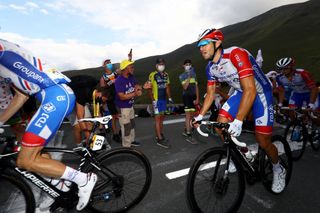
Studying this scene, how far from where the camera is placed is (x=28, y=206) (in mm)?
2828

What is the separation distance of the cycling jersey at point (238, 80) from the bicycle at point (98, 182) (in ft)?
5.15

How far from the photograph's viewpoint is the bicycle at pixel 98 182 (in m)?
2.78

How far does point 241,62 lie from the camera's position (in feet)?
11.2

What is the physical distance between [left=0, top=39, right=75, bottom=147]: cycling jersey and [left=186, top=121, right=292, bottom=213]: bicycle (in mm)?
1653

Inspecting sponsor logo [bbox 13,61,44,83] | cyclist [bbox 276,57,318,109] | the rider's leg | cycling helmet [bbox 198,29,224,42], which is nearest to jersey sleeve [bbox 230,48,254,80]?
cycling helmet [bbox 198,29,224,42]

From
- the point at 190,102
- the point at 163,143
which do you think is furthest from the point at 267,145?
the point at 190,102

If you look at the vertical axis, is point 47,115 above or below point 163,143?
above

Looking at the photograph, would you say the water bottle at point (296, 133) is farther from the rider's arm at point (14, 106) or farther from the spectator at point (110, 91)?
the rider's arm at point (14, 106)

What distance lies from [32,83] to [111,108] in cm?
518

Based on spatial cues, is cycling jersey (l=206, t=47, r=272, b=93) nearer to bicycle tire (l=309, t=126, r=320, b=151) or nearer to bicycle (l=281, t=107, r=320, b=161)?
bicycle (l=281, t=107, r=320, b=161)

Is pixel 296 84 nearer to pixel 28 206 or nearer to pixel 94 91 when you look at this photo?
pixel 94 91

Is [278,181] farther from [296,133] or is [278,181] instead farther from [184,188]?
[296,133]

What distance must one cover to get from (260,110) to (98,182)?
2.47 meters

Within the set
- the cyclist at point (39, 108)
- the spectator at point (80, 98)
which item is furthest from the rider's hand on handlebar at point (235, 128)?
the spectator at point (80, 98)
